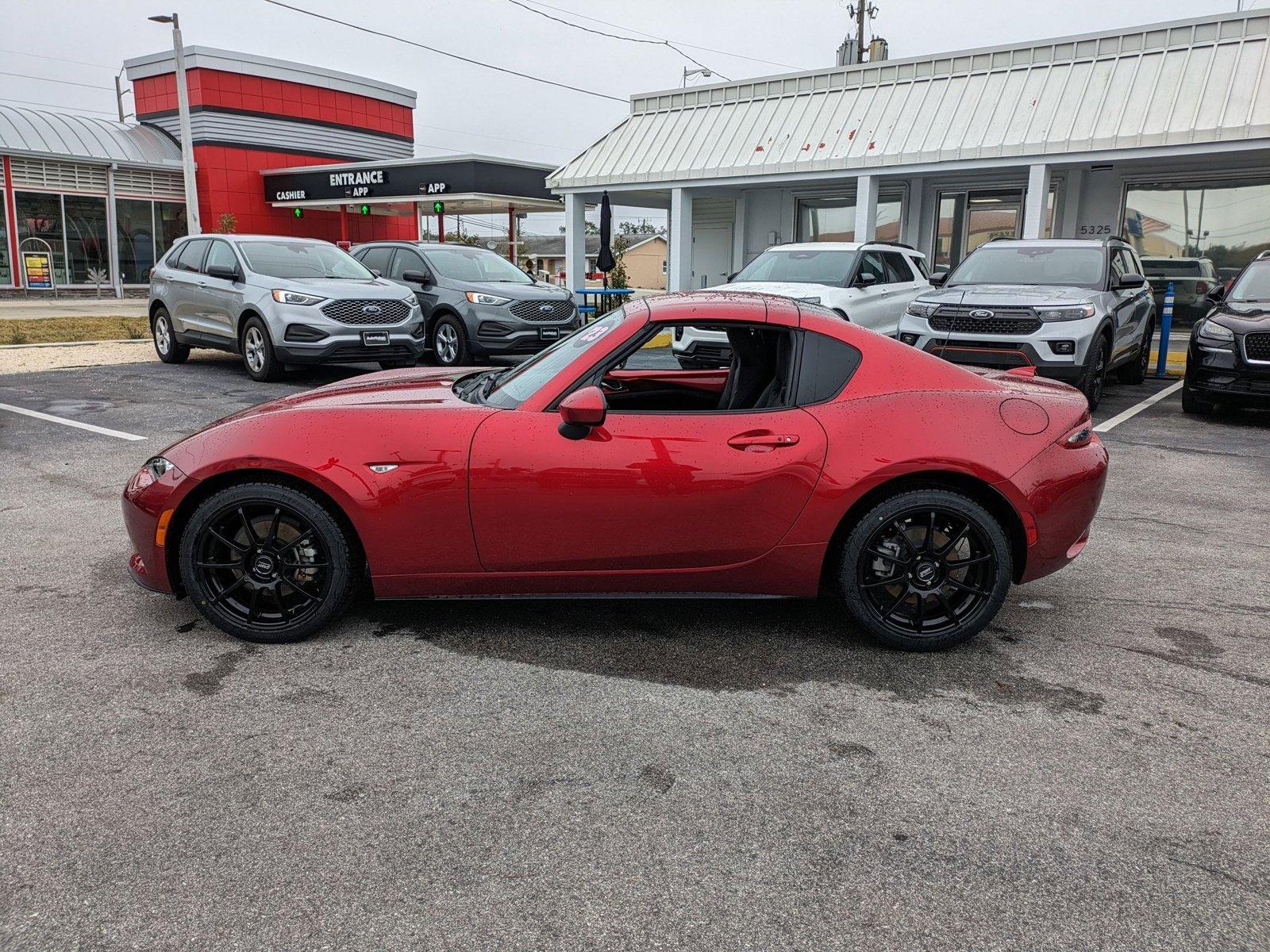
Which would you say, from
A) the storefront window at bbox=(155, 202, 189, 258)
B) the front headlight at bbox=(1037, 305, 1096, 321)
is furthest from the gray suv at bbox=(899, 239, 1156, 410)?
the storefront window at bbox=(155, 202, 189, 258)

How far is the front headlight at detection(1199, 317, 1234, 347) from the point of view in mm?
9875

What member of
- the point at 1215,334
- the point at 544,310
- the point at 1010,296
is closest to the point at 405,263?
the point at 544,310

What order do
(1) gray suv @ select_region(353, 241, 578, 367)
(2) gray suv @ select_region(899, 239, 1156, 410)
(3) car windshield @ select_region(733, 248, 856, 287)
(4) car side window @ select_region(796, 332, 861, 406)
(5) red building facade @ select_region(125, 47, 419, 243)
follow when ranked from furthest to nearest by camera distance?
1. (5) red building facade @ select_region(125, 47, 419, 243)
2. (1) gray suv @ select_region(353, 241, 578, 367)
3. (3) car windshield @ select_region(733, 248, 856, 287)
4. (2) gray suv @ select_region(899, 239, 1156, 410)
5. (4) car side window @ select_region(796, 332, 861, 406)

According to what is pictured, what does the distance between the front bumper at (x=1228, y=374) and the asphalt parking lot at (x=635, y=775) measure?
5.75 m

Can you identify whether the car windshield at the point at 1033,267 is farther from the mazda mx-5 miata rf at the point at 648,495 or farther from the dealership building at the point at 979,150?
the mazda mx-5 miata rf at the point at 648,495

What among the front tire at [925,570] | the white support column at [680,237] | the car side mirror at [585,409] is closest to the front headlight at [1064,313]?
the front tire at [925,570]

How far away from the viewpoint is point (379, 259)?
14828mm

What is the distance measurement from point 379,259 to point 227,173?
2329 centimetres

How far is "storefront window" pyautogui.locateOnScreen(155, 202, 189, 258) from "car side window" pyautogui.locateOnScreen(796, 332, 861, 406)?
33166mm

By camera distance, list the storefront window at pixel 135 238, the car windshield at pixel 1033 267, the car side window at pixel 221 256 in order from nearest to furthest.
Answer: the car windshield at pixel 1033 267 < the car side window at pixel 221 256 < the storefront window at pixel 135 238

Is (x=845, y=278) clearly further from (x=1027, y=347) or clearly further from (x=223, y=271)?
(x=223, y=271)

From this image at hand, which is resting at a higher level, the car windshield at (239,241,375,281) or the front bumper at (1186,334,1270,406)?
the car windshield at (239,241,375,281)

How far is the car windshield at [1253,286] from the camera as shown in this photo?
10438 mm

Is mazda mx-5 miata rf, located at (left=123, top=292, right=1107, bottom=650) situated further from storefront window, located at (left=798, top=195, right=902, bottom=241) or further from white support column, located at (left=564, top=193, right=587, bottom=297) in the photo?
storefront window, located at (left=798, top=195, right=902, bottom=241)
